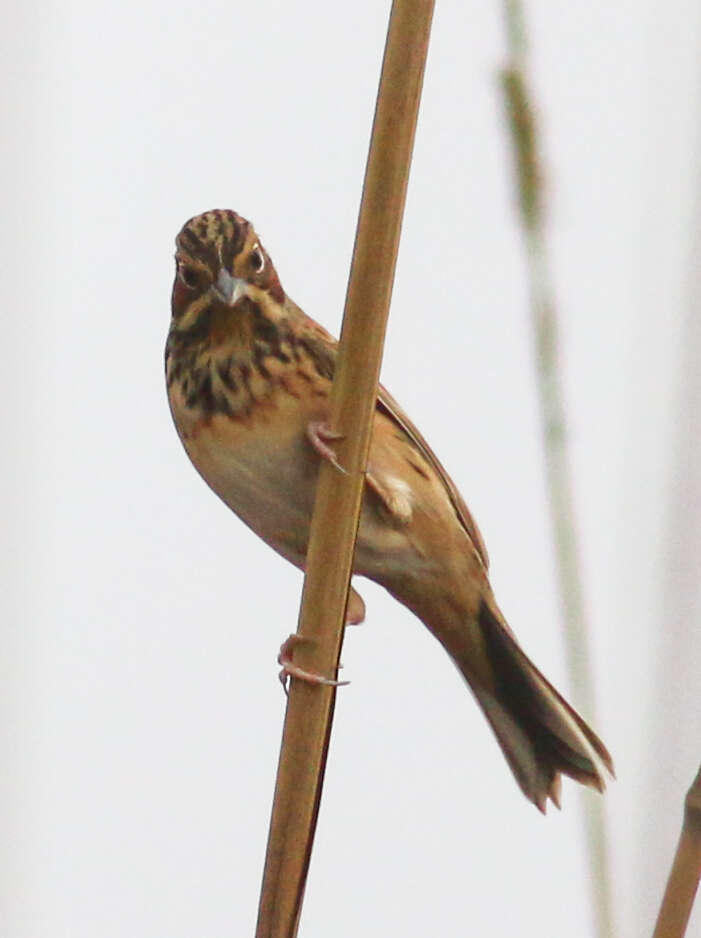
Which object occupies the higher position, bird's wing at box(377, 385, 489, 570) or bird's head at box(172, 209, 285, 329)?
bird's head at box(172, 209, 285, 329)

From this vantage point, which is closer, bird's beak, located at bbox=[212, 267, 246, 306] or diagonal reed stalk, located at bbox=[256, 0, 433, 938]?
diagonal reed stalk, located at bbox=[256, 0, 433, 938]

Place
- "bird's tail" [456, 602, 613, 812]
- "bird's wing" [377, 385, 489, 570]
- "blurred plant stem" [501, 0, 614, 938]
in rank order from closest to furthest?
"blurred plant stem" [501, 0, 614, 938]
"bird's tail" [456, 602, 613, 812]
"bird's wing" [377, 385, 489, 570]

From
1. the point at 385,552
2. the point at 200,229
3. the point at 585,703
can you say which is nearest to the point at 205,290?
the point at 200,229

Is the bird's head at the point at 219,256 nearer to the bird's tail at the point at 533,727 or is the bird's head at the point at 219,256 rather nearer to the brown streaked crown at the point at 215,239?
the brown streaked crown at the point at 215,239

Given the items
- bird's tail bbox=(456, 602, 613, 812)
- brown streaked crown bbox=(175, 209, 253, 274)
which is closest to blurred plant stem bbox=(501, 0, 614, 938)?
bird's tail bbox=(456, 602, 613, 812)

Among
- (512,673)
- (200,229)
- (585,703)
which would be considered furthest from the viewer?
(512,673)

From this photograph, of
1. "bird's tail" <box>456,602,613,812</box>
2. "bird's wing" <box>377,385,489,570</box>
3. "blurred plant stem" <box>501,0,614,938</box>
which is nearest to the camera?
"blurred plant stem" <box>501,0,614,938</box>

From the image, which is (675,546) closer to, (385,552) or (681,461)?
(681,461)

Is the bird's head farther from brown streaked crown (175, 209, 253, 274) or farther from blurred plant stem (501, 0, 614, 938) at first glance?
blurred plant stem (501, 0, 614, 938)
